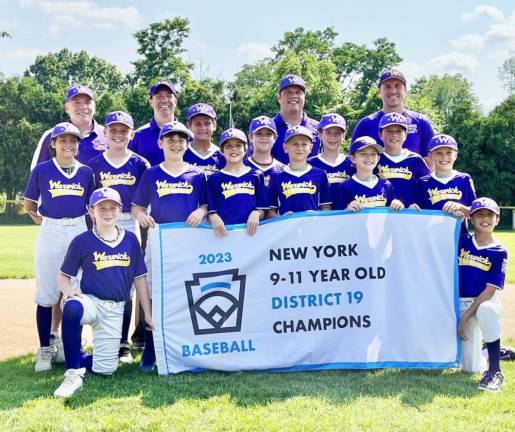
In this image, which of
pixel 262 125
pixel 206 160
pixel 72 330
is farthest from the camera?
pixel 206 160

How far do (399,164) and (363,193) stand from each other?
62 centimetres

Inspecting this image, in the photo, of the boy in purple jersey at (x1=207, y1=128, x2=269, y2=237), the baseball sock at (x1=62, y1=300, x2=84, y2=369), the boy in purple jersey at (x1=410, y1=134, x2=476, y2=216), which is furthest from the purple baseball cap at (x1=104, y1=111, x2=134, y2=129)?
the boy in purple jersey at (x1=410, y1=134, x2=476, y2=216)

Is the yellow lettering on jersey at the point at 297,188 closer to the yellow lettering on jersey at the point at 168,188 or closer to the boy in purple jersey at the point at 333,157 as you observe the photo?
the boy in purple jersey at the point at 333,157

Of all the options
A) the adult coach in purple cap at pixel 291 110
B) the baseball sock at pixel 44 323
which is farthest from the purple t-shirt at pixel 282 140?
the baseball sock at pixel 44 323

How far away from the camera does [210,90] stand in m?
45.1

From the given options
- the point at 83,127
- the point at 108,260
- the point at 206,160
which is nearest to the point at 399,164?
the point at 206,160

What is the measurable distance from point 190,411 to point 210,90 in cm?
4265

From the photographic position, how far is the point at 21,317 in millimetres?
7859

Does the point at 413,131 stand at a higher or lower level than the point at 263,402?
higher

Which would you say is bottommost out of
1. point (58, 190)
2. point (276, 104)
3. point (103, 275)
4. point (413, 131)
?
point (103, 275)

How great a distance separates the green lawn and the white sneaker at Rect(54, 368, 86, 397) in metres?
0.08

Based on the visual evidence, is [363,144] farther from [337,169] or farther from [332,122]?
[332,122]

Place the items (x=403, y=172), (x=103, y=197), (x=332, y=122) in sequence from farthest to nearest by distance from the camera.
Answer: (x=332, y=122) → (x=403, y=172) → (x=103, y=197)

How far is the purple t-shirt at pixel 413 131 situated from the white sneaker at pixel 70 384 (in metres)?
3.83
